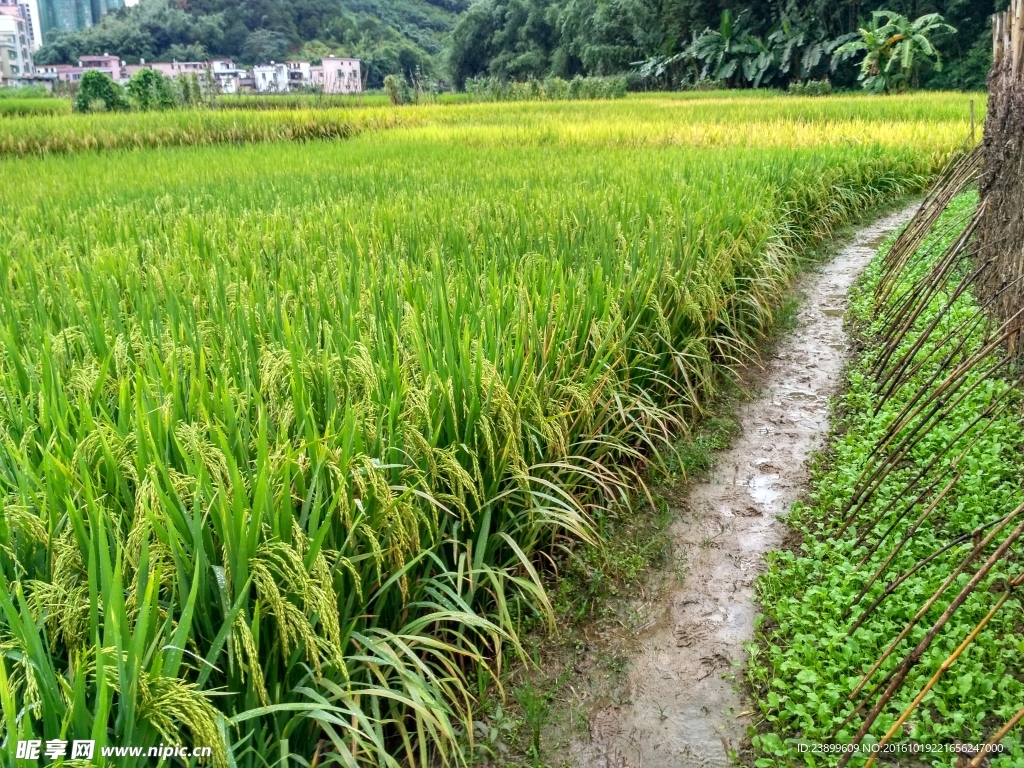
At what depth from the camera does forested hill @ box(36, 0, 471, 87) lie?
53.7 meters

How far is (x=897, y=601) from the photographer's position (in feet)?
7.32

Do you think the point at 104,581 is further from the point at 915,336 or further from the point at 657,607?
the point at 915,336

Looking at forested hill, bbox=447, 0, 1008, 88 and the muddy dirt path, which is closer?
the muddy dirt path

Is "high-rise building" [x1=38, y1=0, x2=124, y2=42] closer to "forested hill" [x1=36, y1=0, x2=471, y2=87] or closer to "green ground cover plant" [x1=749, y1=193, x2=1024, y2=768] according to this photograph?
"forested hill" [x1=36, y1=0, x2=471, y2=87]

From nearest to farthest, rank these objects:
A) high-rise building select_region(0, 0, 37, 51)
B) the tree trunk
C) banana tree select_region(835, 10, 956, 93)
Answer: the tree trunk, banana tree select_region(835, 10, 956, 93), high-rise building select_region(0, 0, 37, 51)

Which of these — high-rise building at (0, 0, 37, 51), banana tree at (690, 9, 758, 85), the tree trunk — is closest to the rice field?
the tree trunk

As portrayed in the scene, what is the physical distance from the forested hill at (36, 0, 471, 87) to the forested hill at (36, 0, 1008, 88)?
8cm

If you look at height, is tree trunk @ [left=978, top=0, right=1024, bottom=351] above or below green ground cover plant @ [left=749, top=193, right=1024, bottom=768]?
above

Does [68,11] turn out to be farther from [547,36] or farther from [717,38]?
[717,38]

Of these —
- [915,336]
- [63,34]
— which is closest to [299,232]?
[915,336]

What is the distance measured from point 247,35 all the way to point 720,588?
6446cm

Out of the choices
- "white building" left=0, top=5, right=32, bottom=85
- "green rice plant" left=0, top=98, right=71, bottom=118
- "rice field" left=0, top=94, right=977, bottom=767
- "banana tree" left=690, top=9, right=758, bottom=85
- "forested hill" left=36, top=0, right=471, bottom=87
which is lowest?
"rice field" left=0, top=94, right=977, bottom=767

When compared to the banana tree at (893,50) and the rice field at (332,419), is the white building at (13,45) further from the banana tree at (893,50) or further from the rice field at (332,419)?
the rice field at (332,419)

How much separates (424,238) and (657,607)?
8.02ft
